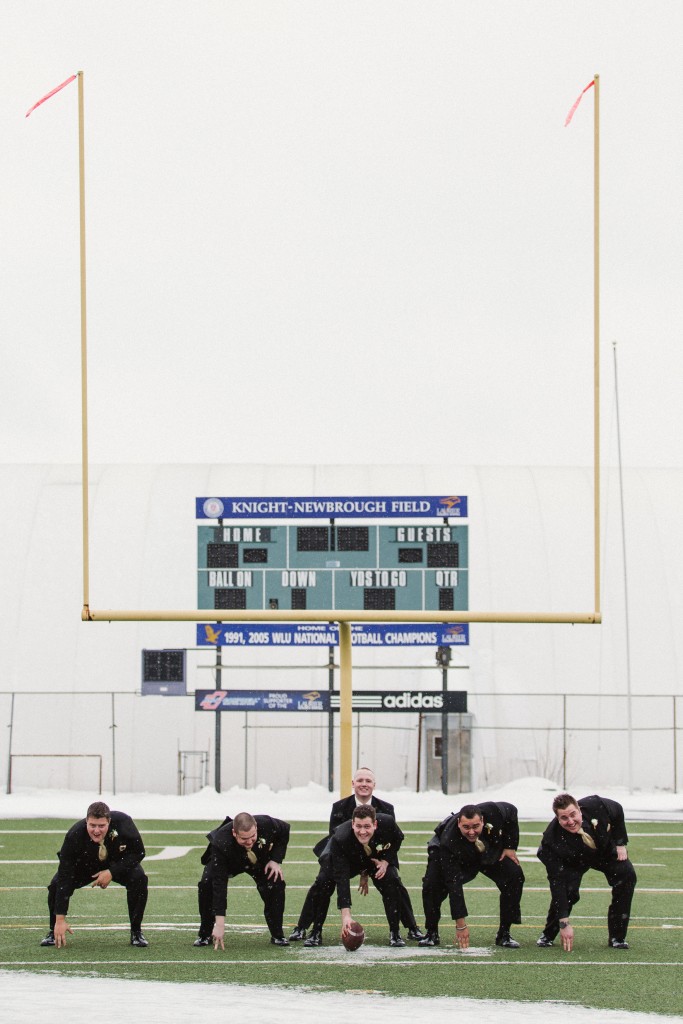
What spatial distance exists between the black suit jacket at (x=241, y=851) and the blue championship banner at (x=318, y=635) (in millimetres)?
15284

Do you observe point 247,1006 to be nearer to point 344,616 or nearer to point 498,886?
point 498,886

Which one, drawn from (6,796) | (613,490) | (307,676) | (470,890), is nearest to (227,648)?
(307,676)

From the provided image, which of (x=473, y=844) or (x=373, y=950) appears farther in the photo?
(x=473, y=844)

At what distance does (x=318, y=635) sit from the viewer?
26094mm

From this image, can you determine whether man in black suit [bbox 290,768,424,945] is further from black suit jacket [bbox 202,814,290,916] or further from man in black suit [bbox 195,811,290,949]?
black suit jacket [bbox 202,814,290,916]

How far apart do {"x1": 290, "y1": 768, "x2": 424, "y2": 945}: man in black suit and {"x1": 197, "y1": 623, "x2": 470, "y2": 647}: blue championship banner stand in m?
14.2

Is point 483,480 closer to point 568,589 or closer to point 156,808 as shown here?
point 568,589

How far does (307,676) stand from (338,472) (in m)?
5.83

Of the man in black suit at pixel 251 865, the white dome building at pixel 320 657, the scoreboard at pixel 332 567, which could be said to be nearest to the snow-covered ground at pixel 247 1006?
the man in black suit at pixel 251 865

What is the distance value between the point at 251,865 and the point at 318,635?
16.2 metres

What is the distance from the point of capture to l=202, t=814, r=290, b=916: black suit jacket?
9.73 m

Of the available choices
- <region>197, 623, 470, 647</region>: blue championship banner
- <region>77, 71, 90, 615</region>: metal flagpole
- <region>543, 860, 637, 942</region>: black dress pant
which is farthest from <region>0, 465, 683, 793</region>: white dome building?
<region>543, 860, 637, 942</region>: black dress pant

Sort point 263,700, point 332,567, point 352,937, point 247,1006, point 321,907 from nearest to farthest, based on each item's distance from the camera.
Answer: point 247,1006 < point 352,937 < point 321,907 < point 332,567 < point 263,700

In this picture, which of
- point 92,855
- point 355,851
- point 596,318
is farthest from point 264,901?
point 596,318
